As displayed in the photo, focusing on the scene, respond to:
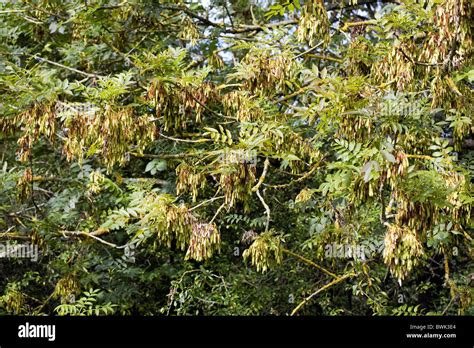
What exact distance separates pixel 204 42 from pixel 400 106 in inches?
85.8

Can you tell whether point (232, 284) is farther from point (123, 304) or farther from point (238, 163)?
point (238, 163)

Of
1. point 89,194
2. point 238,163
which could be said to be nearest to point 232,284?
point 89,194

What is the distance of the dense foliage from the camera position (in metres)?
2.92

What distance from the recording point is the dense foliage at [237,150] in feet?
9.57

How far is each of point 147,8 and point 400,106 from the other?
1.81 metres

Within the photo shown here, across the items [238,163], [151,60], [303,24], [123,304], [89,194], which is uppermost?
[303,24]

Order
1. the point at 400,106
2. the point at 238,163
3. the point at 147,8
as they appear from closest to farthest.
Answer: the point at 400,106 → the point at 238,163 → the point at 147,8

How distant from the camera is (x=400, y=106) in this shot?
2.80m

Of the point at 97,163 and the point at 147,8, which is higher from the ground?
the point at 147,8

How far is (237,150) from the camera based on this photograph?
3168 millimetres

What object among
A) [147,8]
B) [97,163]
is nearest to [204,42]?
[147,8]

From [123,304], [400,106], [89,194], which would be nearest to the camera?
[400,106]

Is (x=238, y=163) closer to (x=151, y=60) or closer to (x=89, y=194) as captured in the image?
(x=151, y=60)

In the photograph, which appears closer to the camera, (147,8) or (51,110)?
(51,110)
